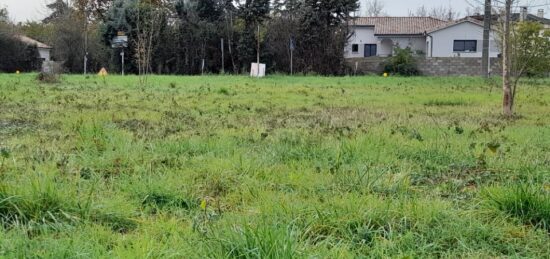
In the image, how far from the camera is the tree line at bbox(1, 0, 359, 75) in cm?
3173

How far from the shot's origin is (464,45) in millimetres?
41188

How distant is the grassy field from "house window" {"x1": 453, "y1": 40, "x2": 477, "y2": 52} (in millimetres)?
36460

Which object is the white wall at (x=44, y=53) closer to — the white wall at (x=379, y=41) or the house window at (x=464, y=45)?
the white wall at (x=379, y=41)

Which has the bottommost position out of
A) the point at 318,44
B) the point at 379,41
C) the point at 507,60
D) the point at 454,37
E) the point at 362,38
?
the point at 507,60

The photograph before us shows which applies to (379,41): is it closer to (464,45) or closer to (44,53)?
(464,45)

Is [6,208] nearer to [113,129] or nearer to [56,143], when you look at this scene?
[56,143]

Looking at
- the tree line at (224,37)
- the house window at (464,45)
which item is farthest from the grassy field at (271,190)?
the house window at (464,45)

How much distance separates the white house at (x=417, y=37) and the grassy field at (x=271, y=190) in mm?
33800

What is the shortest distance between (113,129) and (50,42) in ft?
125

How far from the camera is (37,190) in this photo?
2.99 metres

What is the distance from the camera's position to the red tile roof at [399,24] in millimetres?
45044

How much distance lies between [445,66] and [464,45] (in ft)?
36.4

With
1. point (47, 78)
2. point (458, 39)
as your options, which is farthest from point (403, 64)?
point (47, 78)

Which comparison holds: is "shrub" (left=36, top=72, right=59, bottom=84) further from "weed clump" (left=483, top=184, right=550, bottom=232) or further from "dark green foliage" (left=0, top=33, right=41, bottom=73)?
"dark green foliage" (left=0, top=33, right=41, bottom=73)
